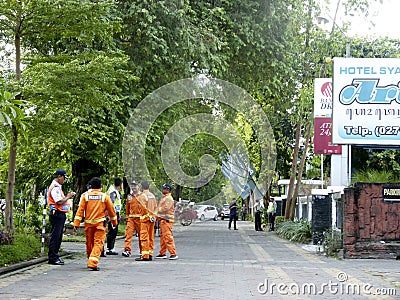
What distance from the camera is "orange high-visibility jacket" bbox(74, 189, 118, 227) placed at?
45.0 ft

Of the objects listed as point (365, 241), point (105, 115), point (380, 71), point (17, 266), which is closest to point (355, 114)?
point (380, 71)

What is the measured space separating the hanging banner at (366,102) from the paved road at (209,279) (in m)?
4.36

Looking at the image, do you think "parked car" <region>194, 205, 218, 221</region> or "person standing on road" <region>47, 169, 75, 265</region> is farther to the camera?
"parked car" <region>194, 205, 218, 221</region>

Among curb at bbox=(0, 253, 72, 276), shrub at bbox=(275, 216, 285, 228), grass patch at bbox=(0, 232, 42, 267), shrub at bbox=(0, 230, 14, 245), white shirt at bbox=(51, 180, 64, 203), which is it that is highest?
white shirt at bbox=(51, 180, 64, 203)

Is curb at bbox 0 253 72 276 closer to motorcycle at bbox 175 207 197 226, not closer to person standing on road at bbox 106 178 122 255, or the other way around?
person standing on road at bbox 106 178 122 255

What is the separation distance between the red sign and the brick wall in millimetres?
8016

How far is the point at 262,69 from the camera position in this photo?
25.3 metres

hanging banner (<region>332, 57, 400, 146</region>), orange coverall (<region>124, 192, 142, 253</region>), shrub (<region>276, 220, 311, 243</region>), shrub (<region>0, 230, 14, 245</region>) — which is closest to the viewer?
shrub (<region>0, 230, 14, 245</region>)

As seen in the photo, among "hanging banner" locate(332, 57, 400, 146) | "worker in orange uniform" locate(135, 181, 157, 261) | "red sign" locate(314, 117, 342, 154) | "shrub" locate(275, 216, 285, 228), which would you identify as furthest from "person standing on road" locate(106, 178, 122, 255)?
"shrub" locate(275, 216, 285, 228)

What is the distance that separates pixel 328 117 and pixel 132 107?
7245 mm

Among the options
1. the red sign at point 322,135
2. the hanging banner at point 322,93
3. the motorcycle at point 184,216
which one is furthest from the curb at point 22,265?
the motorcycle at point 184,216

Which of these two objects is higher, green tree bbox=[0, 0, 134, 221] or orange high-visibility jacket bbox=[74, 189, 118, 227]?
green tree bbox=[0, 0, 134, 221]

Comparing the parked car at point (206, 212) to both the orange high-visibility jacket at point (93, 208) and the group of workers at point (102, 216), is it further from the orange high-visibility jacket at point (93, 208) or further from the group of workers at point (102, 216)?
the orange high-visibility jacket at point (93, 208)

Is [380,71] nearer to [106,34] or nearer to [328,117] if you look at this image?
A: [328,117]
